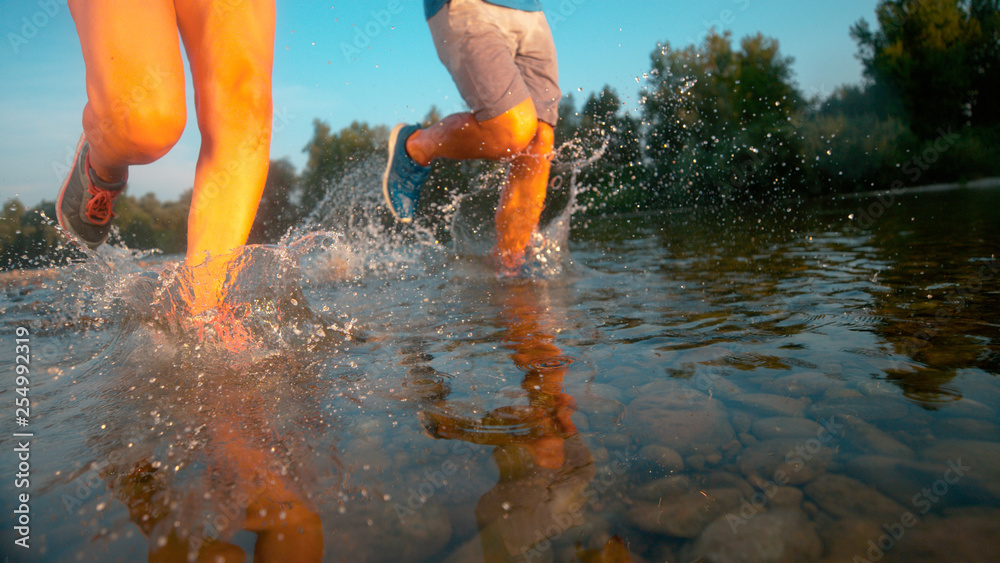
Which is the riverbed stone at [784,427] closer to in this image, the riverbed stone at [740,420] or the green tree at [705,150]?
the riverbed stone at [740,420]

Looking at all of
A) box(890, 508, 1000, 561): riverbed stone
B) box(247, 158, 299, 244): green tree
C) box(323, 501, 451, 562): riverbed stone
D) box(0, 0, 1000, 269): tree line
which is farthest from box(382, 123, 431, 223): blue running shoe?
box(247, 158, 299, 244): green tree

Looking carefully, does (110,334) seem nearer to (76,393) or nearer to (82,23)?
(76,393)

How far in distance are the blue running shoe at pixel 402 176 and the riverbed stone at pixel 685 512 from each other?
110 inches

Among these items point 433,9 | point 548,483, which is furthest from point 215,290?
point 433,9

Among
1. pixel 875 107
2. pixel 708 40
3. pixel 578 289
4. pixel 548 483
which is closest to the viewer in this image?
pixel 548 483

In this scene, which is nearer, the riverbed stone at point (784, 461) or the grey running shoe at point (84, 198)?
the riverbed stone at point (784, 461)

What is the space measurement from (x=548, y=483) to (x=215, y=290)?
1.24m

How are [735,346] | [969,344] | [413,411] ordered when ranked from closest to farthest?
[413,411], [969,344], [735,346]

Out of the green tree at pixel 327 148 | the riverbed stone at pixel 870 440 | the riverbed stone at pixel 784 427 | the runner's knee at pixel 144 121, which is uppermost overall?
the green tree at pixel 327 148

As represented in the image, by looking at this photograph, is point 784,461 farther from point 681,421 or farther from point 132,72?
point 132,72

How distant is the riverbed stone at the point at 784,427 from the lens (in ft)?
3.00

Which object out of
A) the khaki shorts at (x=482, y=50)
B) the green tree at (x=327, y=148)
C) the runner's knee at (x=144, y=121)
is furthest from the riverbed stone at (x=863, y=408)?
the green tree at (x=327, y=148)

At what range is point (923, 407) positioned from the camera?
38.0 inches

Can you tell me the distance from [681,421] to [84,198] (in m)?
2.36
